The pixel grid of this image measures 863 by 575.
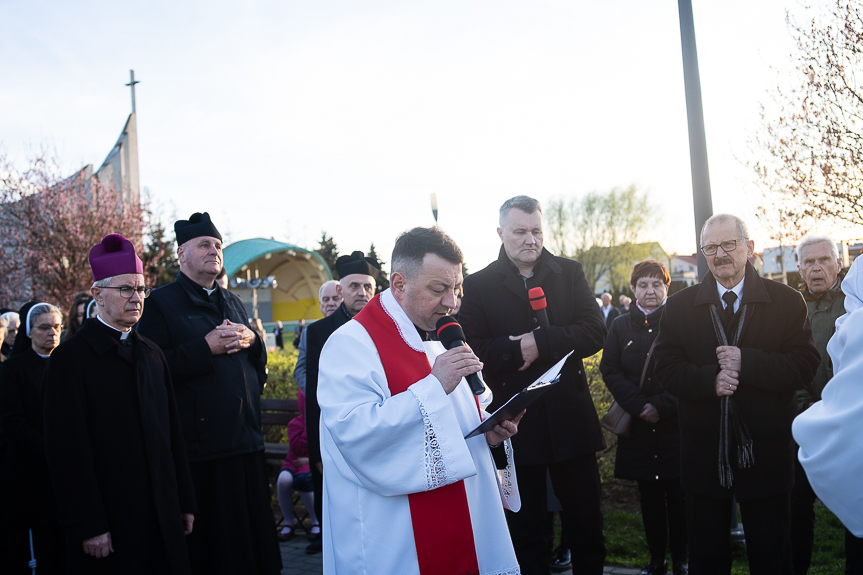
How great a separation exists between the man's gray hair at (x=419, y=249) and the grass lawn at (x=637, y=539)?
3579mm

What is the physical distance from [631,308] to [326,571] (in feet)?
12.1

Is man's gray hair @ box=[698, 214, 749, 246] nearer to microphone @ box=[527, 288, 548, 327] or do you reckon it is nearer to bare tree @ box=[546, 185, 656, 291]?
microphone @ box=[527, 288, 548, 327]

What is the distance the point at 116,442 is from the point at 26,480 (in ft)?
4.83

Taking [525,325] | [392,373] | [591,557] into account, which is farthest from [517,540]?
[392,373]

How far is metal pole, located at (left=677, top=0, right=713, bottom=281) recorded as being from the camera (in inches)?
203

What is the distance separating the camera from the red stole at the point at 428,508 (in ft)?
8.16

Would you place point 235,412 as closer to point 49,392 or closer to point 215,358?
point 215,358

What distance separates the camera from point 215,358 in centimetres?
430

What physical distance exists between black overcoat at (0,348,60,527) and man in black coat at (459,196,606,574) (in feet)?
10.1

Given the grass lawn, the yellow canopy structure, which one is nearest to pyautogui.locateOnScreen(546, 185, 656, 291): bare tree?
the yellow canopy structure

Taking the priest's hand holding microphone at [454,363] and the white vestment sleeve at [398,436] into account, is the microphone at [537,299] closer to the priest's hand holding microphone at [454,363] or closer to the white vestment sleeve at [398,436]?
the priest's hand holding microphone at [454,363]

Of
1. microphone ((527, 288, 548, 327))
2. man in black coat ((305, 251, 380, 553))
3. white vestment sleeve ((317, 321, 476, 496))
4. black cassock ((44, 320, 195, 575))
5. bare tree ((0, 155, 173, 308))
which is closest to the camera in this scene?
white vestment sleeve ((317, 321, 476, 496))

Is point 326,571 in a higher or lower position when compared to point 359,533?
lower

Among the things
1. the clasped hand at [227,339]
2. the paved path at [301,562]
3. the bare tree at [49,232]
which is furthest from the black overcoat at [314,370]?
the bare tree at [49,232]
